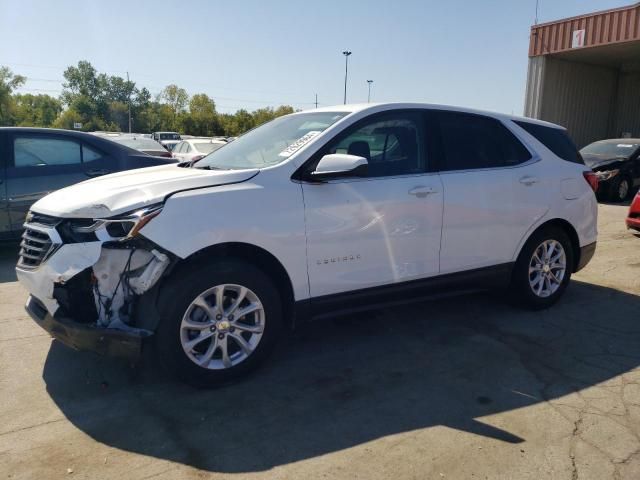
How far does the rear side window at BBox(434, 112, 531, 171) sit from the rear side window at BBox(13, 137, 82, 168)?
472 centimetres

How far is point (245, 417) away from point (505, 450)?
4.68ft

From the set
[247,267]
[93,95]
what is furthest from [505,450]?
[93,95]

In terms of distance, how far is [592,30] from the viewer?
16438mm

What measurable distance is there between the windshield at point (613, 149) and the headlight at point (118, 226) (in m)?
13.3

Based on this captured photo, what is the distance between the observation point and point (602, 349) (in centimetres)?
414

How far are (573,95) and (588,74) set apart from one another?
1285 mm

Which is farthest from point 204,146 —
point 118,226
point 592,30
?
point 592,30

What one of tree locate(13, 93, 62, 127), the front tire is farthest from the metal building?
tree locate(13, 93, 62, 127)

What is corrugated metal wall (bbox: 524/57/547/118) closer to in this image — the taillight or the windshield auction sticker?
the taillight

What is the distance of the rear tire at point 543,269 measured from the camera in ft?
15.8

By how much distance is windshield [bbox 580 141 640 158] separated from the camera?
43.7 ft

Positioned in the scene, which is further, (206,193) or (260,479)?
(206,193)

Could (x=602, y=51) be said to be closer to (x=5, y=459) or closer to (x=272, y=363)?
(x=272, y=363)

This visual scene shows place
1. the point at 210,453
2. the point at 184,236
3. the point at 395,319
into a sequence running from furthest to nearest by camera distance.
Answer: the point at 395,319, the point at 184,236, the point at 210,453
